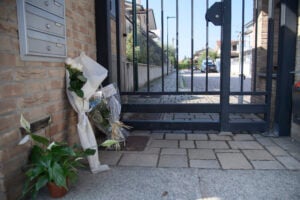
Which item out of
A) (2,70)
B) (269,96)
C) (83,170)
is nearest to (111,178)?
(83,170)

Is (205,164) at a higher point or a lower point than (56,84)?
lower

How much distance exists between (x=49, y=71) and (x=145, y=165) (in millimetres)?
1040

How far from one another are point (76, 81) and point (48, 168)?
2.39ft

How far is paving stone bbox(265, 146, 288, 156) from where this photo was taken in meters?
2.27

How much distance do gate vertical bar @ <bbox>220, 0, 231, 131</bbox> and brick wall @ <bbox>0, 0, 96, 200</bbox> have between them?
171 centimetres

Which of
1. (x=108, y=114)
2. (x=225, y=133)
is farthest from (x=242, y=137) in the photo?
(x=108, y=114)

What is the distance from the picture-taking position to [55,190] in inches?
61.2

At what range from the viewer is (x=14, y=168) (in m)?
1.43

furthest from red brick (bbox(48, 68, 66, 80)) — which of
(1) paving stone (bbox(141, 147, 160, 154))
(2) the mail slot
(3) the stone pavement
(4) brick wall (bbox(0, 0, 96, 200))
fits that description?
(2) the mail slot

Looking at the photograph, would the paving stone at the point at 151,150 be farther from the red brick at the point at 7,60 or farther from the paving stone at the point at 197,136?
the red brick at the point at 7,60

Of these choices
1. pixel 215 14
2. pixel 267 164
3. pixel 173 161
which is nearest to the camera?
pixel 267 164

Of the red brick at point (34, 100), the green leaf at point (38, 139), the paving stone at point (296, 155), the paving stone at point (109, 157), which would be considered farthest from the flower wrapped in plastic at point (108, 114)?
the paving stone at point (296, 155)

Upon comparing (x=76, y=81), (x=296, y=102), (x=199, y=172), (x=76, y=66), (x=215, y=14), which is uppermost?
(x=215, y=14)

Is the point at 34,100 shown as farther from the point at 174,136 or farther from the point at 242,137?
the point at 242,137
